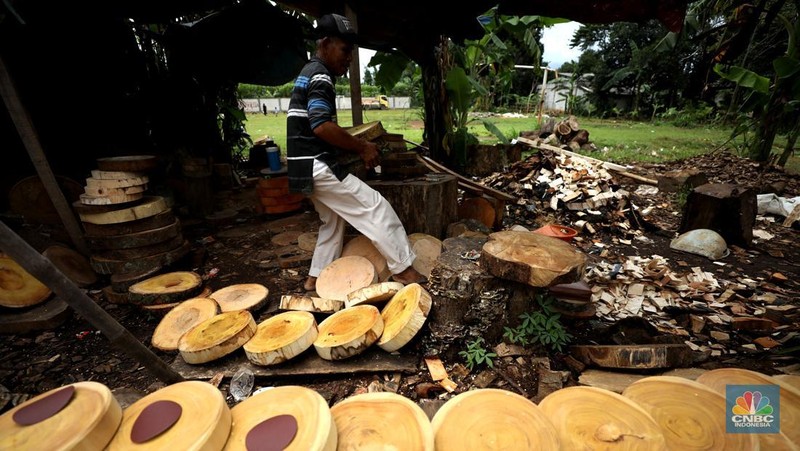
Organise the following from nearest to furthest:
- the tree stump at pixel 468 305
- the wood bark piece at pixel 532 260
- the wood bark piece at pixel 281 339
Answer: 1. the wood bark piece at pixel 532 260
2. the wood bark piece at pixel 281 339
3. the tree stump at pixel 468 305

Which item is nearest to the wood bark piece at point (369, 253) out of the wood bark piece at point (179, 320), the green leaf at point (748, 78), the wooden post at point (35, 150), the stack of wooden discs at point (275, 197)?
the wood bark piece at point (179, 320)

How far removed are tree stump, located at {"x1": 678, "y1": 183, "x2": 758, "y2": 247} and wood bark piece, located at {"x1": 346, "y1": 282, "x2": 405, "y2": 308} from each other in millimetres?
3838

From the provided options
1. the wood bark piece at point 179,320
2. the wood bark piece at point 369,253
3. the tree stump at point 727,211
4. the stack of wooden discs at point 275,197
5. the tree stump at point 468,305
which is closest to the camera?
the tree stump at point 468,305

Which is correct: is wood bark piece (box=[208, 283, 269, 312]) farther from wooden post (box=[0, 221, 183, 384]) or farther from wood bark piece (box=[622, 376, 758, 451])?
wood bark piece (box=[622, 376, 758, 451])

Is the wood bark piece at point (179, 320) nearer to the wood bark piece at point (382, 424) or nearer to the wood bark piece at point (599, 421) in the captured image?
the wood bark piece at point (382, 424)

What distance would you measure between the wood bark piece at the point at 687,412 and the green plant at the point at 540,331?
0.74 metres

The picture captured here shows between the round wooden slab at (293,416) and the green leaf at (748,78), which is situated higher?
the green leaf at (748,78)

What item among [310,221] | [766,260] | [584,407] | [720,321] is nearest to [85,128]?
[310,221]

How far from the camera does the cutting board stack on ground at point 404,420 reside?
3.82 ft

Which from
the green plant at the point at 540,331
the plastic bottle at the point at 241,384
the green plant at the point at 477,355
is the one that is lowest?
the plastic bottle at the point at 241,384

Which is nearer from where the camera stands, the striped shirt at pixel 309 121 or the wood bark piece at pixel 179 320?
the wood bark piece at pixel 179 320

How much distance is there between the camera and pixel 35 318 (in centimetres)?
256

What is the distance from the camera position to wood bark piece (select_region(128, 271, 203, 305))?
8.94 feet

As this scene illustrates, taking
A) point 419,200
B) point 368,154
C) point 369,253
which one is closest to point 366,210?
point 368,154
